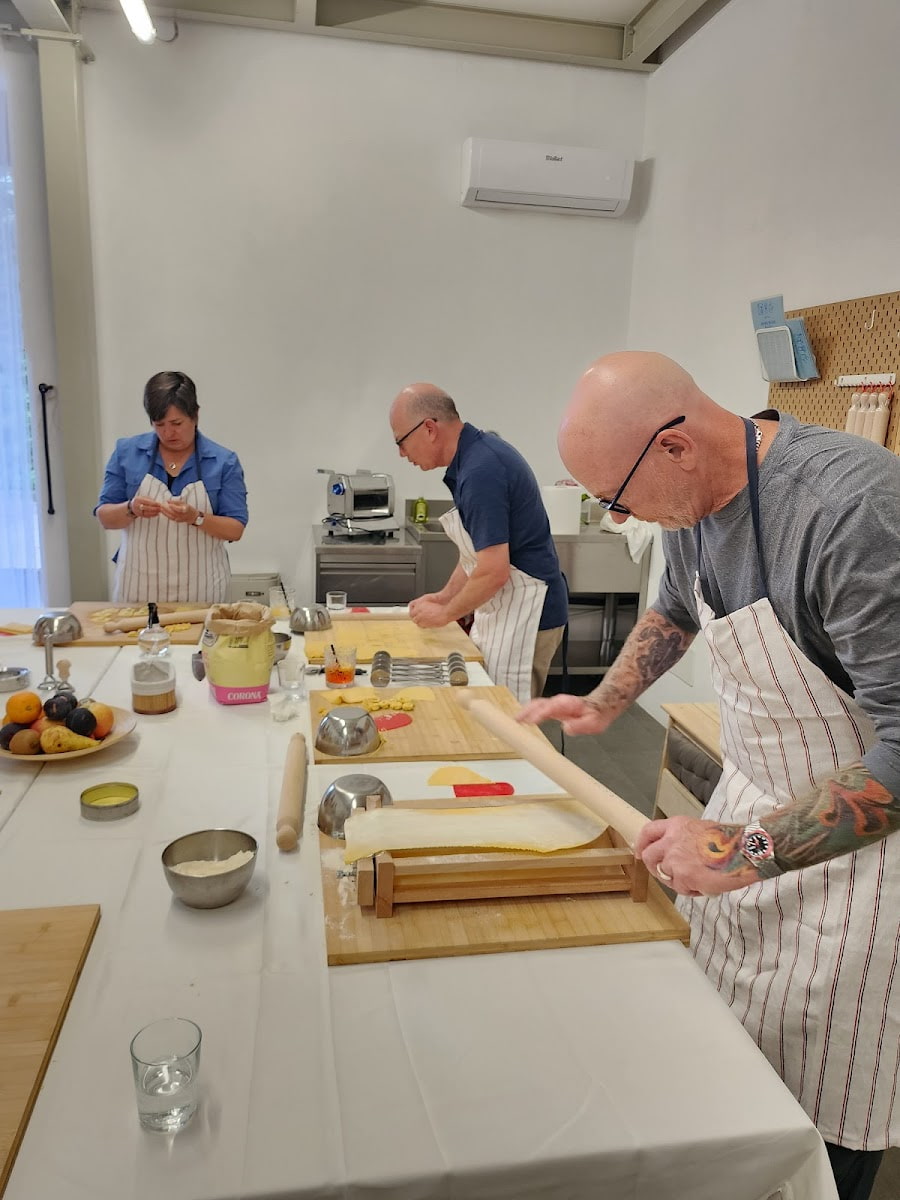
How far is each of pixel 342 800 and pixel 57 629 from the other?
5.39 feet

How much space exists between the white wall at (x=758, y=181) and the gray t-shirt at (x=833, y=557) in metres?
2.17

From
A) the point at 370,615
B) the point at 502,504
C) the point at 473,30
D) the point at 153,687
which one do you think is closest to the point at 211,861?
the point at 153,687

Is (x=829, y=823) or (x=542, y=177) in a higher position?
(x=542, y=177)

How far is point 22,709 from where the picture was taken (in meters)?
1.95

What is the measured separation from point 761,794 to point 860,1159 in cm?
69

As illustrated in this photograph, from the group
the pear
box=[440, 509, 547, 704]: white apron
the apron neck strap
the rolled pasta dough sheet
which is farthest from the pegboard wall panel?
the pear

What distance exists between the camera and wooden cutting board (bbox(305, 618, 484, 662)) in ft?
9.24

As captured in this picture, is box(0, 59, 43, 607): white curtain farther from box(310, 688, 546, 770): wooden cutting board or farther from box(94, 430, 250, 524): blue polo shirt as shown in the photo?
box(310, 688, 546, 770): wooden cutting board

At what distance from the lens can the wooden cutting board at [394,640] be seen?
111 inches

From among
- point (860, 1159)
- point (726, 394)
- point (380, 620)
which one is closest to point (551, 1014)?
point (860, 1159)

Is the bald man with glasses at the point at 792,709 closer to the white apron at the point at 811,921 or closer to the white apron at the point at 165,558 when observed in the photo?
the white apron at the point at 811,921

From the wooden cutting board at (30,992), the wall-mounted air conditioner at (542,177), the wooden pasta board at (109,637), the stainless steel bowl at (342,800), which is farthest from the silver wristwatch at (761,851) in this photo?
the wall-mounted air conditioner at (542,177)

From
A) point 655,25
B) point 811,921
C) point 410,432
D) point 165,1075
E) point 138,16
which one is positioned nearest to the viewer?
point 165,1075

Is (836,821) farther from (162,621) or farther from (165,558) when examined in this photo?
(165,558)
